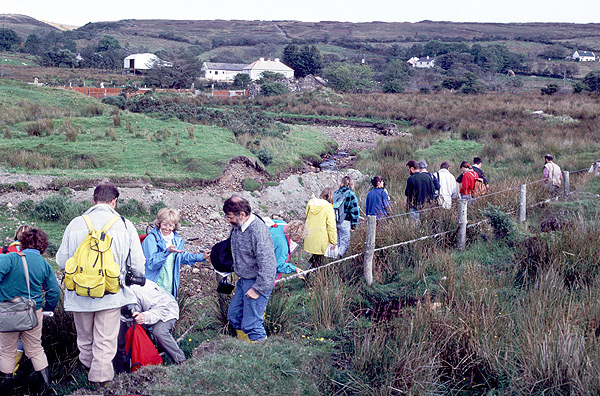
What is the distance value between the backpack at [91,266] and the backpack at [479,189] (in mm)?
8027

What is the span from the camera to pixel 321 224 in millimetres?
7230

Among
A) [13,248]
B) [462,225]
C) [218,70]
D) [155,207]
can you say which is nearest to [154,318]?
[13,248]

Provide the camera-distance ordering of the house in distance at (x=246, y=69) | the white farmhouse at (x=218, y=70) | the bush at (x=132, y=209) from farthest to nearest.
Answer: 1. the white farmhouse at (x=218, y=70)
2. the house in distance at (x=246, y=69)
3. the bush at (x=132, y=209)

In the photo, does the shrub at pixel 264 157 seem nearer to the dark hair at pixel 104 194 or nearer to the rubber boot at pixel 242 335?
the rubber boot at pixel 242 335

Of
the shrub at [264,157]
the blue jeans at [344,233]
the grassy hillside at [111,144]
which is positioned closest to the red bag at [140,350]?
the blue jeans at [344,233]

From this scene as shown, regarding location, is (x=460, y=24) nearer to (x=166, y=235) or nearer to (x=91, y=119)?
(x=91, y=119)

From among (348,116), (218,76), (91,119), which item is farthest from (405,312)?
(218,76)

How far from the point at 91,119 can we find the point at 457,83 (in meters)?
50.9

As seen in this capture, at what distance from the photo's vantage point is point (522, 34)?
471 feet

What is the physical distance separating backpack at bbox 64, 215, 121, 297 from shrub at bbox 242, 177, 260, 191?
11762 mm

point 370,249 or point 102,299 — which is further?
point 370,249

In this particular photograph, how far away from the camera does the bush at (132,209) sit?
12273 millimetres

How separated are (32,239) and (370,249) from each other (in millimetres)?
4078

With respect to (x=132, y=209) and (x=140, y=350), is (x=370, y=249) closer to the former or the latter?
(x=140, y=350)
